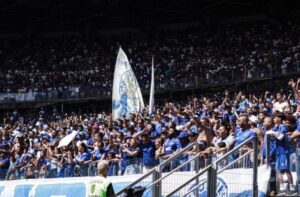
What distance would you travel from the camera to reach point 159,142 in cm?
1459

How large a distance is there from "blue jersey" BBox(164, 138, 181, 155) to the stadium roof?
29708 mm

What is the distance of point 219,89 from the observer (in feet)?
121

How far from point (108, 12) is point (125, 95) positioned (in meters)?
26.8

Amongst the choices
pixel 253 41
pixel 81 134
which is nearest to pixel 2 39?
pixel 253 41

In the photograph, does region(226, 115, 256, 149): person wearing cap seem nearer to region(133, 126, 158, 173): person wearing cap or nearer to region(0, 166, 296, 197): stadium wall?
region(0, 166, 296, 197): stadium wall

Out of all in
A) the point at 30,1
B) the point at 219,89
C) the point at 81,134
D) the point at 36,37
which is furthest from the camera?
the point at 36,37

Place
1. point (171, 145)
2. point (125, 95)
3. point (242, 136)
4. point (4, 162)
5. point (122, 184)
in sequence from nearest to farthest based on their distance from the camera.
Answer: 1. point (242, 136)
2. point (171, 145)
3. point (122, 184)
4. point (4, 162)
5. point (125, 95)

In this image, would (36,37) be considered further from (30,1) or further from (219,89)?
(219,89)

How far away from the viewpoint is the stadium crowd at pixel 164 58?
118 ft

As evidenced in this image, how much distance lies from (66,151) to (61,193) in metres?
1.46

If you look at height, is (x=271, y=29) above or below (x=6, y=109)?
above

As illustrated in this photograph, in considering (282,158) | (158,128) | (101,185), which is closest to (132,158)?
(158,128)

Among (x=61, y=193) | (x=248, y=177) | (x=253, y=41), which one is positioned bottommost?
(x=61, y=193)

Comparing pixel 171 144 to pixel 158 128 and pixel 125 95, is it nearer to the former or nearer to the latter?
pixel 158 128
